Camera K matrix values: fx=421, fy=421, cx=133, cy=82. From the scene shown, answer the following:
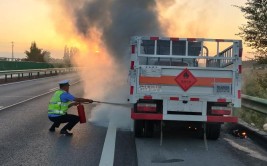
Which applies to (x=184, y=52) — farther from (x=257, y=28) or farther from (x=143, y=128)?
(x=257, y=28)

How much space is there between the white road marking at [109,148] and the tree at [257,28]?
9024 mm

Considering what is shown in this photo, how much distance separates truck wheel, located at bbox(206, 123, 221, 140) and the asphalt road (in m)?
0.14

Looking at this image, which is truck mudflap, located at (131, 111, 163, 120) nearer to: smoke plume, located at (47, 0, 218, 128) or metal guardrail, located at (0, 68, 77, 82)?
smoke plume, located at (47, 0, 218, 128)

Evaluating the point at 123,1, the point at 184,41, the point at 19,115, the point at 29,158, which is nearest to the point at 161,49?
the point at 184,41

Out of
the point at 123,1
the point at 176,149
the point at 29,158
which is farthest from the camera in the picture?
the point at 123,1

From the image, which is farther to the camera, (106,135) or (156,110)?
(106,135)

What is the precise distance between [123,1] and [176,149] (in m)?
8.95

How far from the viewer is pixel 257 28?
16922mm

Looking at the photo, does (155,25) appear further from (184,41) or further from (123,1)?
(184,41)

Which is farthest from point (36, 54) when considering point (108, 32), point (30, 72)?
point (108, 32)

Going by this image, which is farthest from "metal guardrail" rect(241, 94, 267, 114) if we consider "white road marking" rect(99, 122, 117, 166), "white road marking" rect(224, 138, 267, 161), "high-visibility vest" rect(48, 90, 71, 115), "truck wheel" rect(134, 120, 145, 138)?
"high-visibility vest" rect(48, 90, 71, 115)

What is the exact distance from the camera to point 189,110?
8.10m

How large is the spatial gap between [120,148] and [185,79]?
1.80 metres

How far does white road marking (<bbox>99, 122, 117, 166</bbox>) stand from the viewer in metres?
6.60
